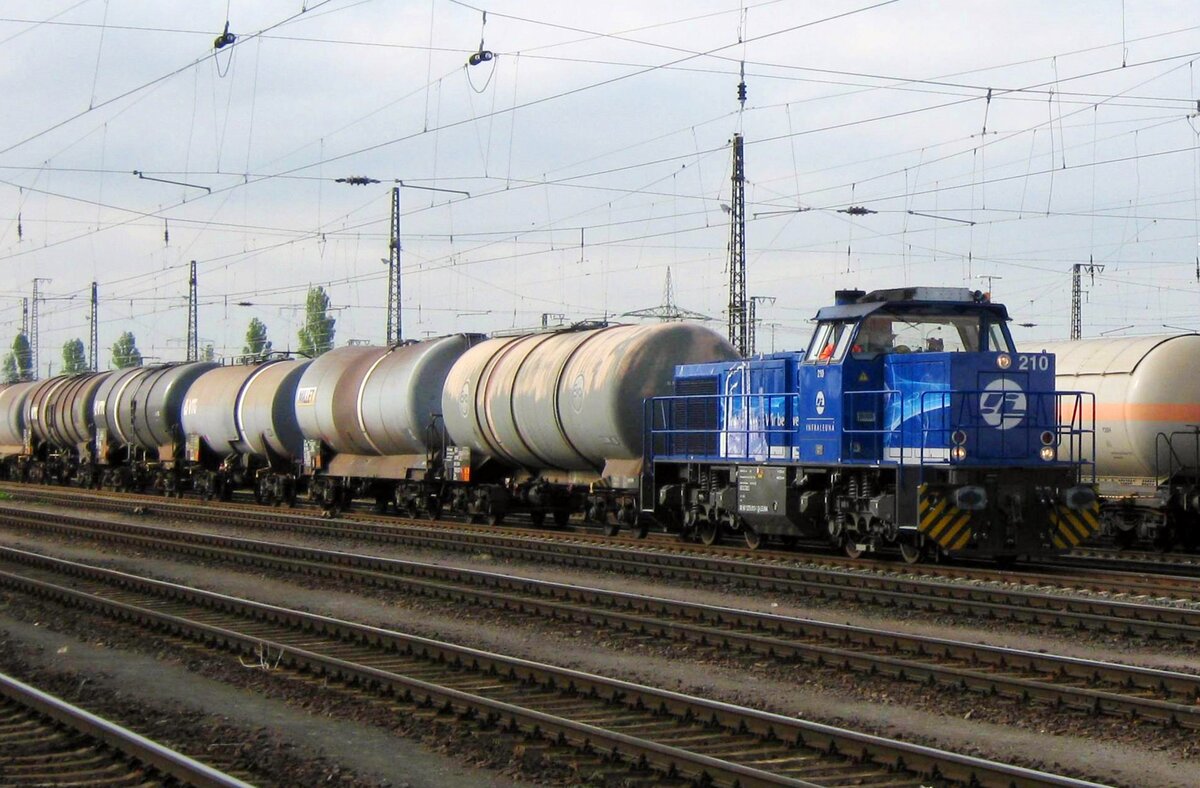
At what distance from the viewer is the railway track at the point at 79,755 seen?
294 inches

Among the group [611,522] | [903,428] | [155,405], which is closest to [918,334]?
[903,428]

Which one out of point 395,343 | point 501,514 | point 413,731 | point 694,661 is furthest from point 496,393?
point 413,731

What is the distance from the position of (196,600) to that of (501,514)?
35.2ft

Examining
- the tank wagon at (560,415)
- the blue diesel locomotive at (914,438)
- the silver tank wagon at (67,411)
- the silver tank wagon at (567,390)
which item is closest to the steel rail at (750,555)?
the blue diesel locomotive at (914,438)

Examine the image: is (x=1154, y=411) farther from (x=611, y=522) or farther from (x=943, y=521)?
(x=611, y=522)

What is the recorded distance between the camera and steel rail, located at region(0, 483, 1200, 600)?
15352mm

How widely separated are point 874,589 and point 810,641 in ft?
10.8

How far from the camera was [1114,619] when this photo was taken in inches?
483

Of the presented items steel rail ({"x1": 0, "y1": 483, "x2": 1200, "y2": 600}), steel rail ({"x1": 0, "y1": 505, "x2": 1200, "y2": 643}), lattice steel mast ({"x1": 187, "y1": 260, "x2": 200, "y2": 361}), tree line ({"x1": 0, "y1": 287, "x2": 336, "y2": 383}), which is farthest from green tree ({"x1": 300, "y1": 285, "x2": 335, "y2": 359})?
steel rail ({"x1": 0, "y1": 505, "x2": 1200, "y2": 643})

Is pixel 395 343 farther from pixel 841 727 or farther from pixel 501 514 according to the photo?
pixel 841 727

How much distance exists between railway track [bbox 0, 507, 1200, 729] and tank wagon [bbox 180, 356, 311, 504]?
12568 mm

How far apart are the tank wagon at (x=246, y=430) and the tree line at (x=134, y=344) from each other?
38.9 m

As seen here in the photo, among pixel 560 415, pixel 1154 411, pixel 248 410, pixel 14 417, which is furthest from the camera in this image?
pixel 14 417

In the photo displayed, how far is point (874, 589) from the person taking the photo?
14734 mm
